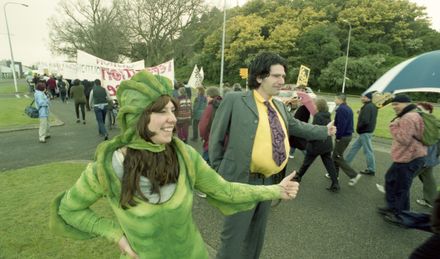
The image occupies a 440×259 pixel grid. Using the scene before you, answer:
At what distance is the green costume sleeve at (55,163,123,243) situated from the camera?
1.33m

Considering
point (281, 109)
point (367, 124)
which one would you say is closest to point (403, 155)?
point (367, 124)

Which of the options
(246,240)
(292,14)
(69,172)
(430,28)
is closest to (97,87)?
(69,172)

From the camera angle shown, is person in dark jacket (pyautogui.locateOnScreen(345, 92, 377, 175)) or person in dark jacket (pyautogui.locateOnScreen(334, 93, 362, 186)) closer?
person in dark jacket (pyautogui.locateOnScreen(334, 93, 362, 186))

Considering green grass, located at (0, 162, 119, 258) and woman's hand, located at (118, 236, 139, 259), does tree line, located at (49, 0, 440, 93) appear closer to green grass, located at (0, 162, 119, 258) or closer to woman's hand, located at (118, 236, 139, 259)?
green grass, located at (0, 162, 119, 258)

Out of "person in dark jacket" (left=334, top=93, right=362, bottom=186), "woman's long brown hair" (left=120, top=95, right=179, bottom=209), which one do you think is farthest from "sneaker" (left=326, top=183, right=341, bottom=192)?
"woman's long brown hair" (left=120, top=95, right=179, bottom=209)

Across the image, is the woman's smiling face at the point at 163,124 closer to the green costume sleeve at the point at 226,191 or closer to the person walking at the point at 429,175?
the green costume sleeve at the point at 226,191

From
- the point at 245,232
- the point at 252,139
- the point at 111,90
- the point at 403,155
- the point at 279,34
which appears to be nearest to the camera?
the point at 252,139

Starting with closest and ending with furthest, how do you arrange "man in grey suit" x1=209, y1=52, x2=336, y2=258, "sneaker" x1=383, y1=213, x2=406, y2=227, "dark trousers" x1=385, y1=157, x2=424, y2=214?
"man in grey suit" x1=209, y1=52, x2=336, y2=258 → "dark trousers" x1=385, y1=157, x2=424, y2=214 → "sneaker" x1=383, y1=213, x2=406, y2=227

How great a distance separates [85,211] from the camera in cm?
136

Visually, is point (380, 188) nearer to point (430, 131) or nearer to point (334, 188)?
point (334, 188)

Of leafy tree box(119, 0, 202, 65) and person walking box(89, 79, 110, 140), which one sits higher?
leafy tree box(119, 0, 202, 65)

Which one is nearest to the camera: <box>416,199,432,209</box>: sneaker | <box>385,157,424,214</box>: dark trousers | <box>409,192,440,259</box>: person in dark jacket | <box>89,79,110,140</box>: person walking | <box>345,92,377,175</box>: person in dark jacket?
<box>409,192,440,259</box>: person in dark jacket

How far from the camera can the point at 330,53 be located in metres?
34.7

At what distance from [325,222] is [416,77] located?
2140 mm
